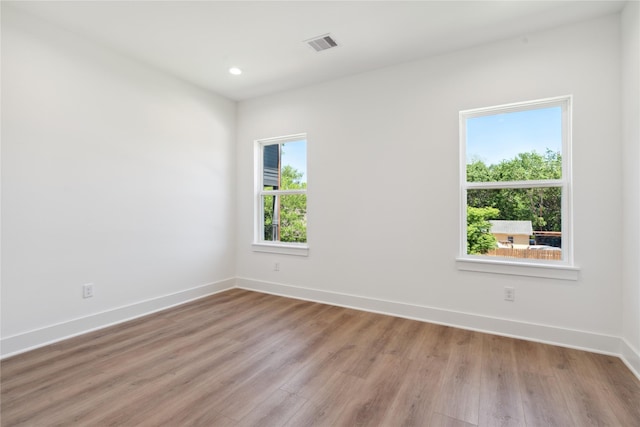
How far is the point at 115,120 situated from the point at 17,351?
218cm

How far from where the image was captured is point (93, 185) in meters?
2.89

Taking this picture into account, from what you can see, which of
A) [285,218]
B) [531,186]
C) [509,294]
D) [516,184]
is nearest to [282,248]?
[285,218]

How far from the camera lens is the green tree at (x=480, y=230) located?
294 cm

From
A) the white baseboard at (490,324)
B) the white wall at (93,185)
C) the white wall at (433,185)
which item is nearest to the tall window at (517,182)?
the white wall at (433,185)

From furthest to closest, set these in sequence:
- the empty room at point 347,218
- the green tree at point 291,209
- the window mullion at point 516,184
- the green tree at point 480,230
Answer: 1. the green tree at point 291,209
2. the green tree at point 480,230
3. the window mullion at point 516,184
4. the empty room at point 347,218

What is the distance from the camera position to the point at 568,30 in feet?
8.46

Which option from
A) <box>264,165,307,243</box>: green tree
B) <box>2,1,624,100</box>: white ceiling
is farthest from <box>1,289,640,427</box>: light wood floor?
<box>2,1,624,100</box>: white ceiling

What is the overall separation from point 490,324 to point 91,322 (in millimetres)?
3795

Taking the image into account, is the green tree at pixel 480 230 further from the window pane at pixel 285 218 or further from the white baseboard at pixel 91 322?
the white baseboard at pixel 91 322

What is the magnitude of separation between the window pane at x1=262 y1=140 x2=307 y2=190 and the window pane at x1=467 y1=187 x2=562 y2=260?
82.2 inches

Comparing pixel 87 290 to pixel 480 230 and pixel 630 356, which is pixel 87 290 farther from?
pixel 630 356

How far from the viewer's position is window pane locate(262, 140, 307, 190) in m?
4.07

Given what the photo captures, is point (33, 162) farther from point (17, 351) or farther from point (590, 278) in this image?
point (590, 278)

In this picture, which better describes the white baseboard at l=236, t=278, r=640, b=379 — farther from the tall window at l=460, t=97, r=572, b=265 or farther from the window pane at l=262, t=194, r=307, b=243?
the window pane at l=262, t=194, r=307, b=243
